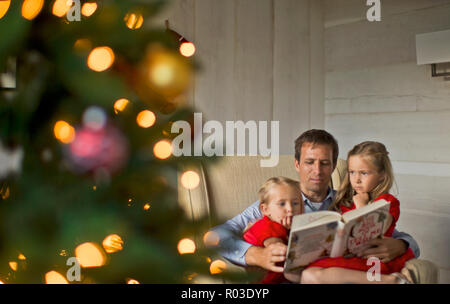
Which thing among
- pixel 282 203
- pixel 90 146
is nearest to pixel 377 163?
pixel 282 203

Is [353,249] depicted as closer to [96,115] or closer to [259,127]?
[96,115]

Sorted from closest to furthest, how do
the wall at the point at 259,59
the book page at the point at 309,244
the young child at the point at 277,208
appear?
the book page at the point at 309,244 → the young child at the point at 277,208 → the wall at the point at 259,59

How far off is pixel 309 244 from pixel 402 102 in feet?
4.70

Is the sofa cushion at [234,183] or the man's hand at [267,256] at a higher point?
the sofa cushion at [234,183]

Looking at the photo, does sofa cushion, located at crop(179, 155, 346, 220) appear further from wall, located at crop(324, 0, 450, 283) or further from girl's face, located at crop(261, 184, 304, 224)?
wall, located at crop(324, 0, 450, 283)

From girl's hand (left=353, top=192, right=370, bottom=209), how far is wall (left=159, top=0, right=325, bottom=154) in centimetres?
79

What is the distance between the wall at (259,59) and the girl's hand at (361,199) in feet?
2.58

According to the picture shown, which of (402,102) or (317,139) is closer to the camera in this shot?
(317,139)

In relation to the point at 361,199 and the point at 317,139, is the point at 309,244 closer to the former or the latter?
the point at 361,199

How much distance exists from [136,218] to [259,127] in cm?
175

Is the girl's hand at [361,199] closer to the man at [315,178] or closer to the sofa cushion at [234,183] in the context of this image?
the man at [315,178]

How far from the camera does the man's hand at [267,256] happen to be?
99 centimetres

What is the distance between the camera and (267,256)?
3.33 feet

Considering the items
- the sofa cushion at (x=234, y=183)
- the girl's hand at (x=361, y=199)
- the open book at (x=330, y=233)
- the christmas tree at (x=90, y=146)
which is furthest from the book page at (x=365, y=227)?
the christmas tree at (x=90, y=146)
